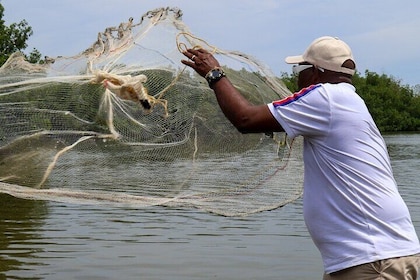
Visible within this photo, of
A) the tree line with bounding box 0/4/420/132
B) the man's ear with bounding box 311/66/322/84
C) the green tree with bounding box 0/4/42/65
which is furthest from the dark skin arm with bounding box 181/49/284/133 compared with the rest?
the tree line with bounding box 0/4/420/132

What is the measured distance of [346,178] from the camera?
3645 mm

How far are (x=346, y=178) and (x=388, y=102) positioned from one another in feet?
385

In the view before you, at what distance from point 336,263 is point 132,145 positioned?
227cm

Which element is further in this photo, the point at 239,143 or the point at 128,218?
the point at 128,218

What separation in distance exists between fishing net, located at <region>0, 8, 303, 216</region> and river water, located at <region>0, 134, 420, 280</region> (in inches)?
197

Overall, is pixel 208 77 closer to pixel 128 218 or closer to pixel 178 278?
pixel 178 278

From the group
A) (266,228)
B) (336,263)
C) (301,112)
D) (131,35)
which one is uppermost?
(131,35)

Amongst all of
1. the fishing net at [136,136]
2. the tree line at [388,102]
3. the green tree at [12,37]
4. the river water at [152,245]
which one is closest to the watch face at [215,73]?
the fishing net at [136,136]

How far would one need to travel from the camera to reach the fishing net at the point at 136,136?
516 cm

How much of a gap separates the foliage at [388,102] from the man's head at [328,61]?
109m

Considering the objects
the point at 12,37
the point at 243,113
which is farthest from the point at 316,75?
the point at 12,37

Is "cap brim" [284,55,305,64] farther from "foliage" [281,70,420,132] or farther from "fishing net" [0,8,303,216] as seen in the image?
"foliage" [281,70,420,132]

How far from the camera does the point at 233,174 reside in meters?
5.48

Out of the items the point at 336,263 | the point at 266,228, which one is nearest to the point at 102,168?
the point at 336,263
